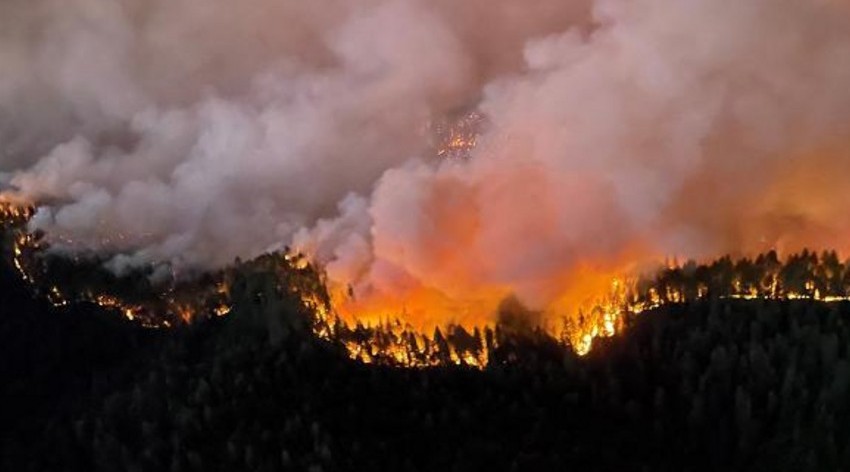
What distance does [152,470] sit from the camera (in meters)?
76.0

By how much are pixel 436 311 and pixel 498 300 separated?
4.90 metres

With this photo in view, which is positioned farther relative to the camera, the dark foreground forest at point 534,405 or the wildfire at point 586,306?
the wildfire at point 586,306

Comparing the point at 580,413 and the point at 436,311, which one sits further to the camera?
the point at 436,311

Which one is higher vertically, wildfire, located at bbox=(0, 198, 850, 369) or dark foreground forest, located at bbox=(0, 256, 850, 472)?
wildfire, located at bbox=(0, 198, 850, 369)

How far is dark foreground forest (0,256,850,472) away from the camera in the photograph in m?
68.9

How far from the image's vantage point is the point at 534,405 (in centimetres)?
7350

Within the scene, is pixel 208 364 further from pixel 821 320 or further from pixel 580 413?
pixel 821 320

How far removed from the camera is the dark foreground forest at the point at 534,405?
226ft

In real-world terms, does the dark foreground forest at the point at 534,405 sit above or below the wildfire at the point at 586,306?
below

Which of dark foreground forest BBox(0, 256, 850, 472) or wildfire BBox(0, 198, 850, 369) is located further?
wildfire BBox(0, 198, 850, 369)

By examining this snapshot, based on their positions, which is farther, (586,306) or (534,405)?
(586,306)

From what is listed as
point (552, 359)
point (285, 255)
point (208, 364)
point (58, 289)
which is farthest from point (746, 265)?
point (58, 289)

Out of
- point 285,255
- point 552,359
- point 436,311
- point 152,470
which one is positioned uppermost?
point 285,255

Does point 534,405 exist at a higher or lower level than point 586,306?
lower
